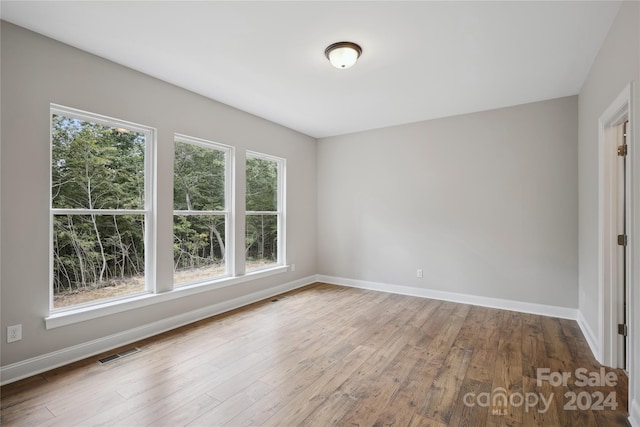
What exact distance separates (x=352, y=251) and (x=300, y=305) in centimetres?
158

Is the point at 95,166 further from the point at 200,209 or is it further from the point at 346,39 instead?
the point at 346,39

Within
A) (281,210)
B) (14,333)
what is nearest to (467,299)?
(281,210)

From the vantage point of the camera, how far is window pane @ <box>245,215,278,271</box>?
456 cm

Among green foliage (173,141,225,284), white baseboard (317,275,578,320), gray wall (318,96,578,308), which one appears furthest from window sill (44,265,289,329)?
gray wall (318,96,578,308)

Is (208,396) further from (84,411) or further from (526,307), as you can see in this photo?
(526,307)

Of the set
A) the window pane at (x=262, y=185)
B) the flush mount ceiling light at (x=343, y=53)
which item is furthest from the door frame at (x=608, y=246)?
the window pane at (x=262, y=185)

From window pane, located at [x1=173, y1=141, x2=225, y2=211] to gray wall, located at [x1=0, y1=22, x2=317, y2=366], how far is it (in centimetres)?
18

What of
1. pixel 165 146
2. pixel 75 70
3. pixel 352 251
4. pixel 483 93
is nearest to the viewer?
pixel 75 70

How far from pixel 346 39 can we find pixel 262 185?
2.74 metres

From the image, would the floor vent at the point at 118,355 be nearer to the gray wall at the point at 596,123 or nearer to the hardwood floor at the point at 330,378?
the hardwood floor at the point at 330,378

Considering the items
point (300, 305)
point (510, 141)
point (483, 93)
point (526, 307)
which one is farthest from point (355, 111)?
point (526, 307)

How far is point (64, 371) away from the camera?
2.50 metres

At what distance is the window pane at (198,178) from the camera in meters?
3.63

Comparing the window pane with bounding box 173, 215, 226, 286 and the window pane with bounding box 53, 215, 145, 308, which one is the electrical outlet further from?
the window pane with bounding box 173, 215, 226, 286
